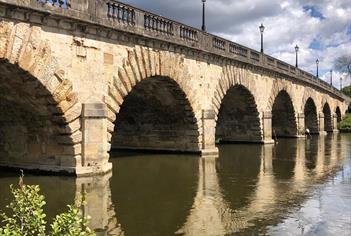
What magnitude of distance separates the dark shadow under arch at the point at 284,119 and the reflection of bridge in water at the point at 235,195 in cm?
1662

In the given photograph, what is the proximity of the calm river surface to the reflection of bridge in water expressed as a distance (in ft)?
0.05

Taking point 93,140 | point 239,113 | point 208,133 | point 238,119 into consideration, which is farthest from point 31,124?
point 238,119

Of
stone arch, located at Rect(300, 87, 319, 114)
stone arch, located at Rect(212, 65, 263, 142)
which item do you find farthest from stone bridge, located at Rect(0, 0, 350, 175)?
stone arch, located at Rect(300, 87, 319, 114)

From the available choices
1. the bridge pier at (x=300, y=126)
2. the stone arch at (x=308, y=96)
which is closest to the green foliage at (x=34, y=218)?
the bridge pier at (x=300, y=126)

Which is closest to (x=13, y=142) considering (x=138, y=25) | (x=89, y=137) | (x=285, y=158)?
(x=89, y=137)

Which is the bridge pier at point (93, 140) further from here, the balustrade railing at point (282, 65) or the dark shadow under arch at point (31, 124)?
the balustrade railing at point (282, 65)

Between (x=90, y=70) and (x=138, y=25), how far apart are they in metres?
2.94

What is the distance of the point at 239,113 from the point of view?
92.4 feet

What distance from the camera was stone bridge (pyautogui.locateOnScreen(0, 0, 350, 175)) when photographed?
1232cm

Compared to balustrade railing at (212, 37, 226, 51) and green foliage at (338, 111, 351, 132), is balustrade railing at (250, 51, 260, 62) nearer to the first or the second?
balustrade railing at (212, 37, 226, 51)

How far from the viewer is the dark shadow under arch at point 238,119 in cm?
2705

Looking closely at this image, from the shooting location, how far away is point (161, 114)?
2108 cm

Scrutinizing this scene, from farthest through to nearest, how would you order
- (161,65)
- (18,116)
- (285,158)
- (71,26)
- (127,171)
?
(285,158) < (161,65) < (127,171) < (18,116) < (71,26)

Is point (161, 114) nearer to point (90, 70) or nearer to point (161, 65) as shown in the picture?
point (161, 65)
